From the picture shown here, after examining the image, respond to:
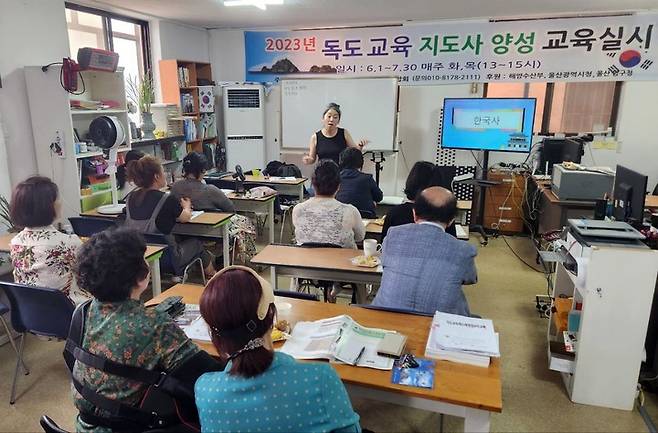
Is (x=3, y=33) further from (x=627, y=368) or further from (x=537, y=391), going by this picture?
(x=627, y=368)

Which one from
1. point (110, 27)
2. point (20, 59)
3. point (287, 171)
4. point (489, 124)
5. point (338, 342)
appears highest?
point (110, 27)

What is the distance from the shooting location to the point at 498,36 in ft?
19.4

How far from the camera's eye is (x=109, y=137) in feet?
13.4

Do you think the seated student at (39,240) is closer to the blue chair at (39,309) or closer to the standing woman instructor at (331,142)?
the blue chair at (39,309)

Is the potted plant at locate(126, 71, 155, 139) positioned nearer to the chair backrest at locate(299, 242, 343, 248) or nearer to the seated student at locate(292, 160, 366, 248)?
the seated student at locate(292, 160, 366, 248)

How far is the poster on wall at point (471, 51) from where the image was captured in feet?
18.3

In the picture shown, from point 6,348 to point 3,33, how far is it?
2569 mm

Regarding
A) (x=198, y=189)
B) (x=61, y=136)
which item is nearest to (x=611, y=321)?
(x=198, y=189)

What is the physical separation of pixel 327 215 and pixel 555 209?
2.83m

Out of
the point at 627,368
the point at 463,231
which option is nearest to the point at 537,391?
the point at 627,368

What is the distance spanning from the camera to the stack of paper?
1605 millimetres

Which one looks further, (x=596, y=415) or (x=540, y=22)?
(x=540, y=22)

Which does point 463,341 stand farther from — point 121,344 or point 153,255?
point 153,255

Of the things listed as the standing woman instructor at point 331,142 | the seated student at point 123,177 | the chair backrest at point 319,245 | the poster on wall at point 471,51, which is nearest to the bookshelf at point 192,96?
the poster on wall at point 471,51
